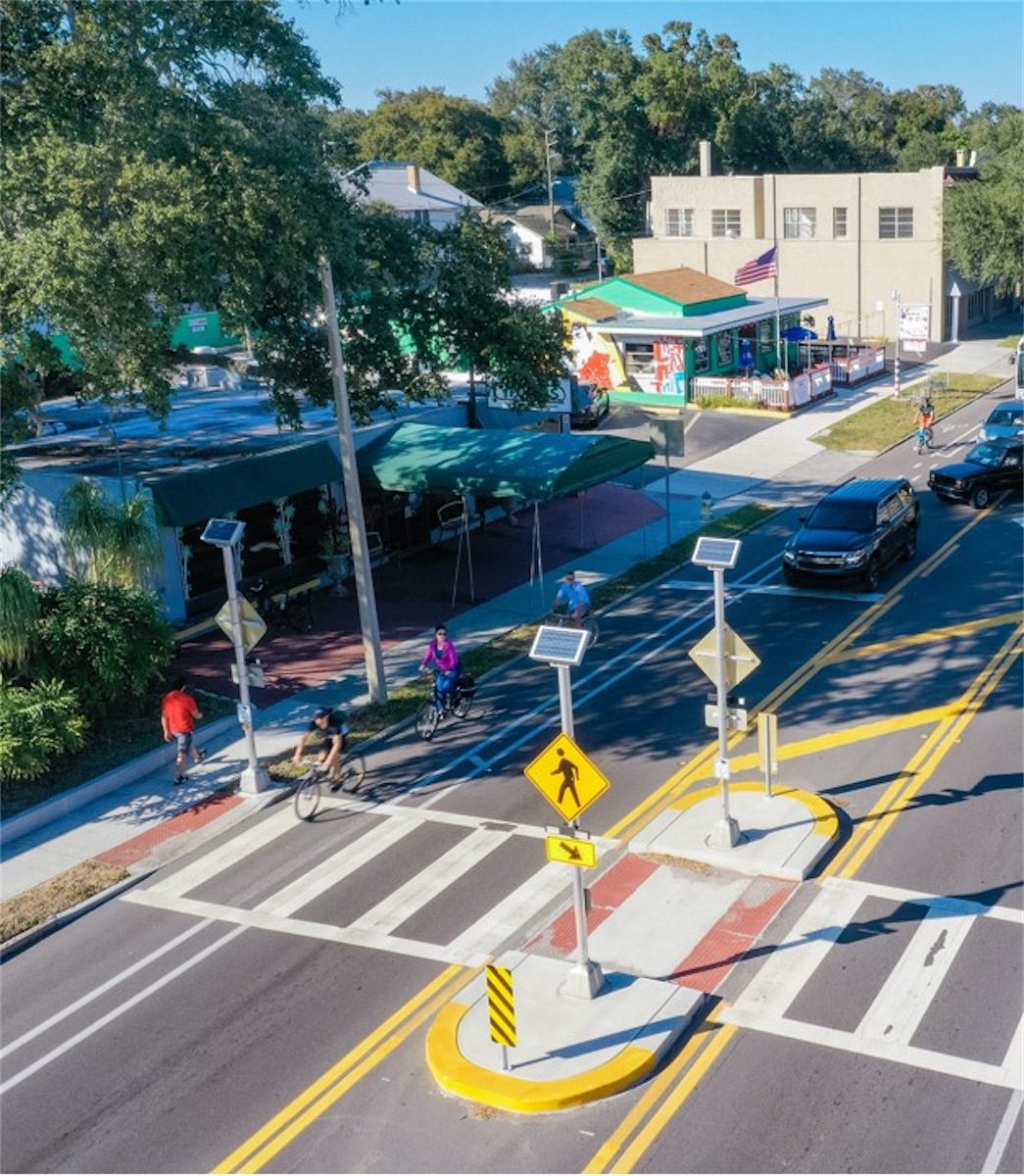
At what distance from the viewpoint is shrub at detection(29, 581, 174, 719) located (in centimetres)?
1958

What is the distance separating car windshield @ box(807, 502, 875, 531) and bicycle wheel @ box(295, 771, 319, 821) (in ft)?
43.2

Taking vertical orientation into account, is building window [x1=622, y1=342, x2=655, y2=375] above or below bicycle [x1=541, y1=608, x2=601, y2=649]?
above

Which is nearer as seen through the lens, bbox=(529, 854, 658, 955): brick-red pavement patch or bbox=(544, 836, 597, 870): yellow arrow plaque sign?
bbox=(544, 836, 597, 870): yellow arrow plaque sign

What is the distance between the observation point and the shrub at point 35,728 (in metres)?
17.6

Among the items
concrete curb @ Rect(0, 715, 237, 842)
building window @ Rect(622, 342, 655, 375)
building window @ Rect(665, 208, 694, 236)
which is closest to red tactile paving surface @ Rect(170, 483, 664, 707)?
concrete curb @ Rect(0, 715, 237, 842)

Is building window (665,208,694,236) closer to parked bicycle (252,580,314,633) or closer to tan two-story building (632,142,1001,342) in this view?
tan two-story building (632,142,1001,342)

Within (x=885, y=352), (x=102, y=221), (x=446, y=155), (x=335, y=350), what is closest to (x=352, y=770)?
(x=335, y=350)

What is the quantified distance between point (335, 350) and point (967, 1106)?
43.8 ft

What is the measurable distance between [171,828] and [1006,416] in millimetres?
29237

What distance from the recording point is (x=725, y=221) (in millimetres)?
63656

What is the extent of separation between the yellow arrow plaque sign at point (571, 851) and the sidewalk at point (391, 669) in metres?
6.80

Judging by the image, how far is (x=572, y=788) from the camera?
1184cm

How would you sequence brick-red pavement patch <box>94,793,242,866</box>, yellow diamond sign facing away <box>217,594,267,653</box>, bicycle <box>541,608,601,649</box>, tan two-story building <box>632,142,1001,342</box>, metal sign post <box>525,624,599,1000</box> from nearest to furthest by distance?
metal sign post <box>525,624,599,1000</box> → brick-red pavement patch <box>94,793,242,866</box> → yellow diamond sign facing away <box>217,594,267,653</box> → bicycle <box>541,608,601,649</box> → tan two-story building <box>632,142,1001,342</box>

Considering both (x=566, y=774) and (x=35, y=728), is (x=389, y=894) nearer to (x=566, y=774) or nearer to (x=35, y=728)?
(x=566, y=774)
